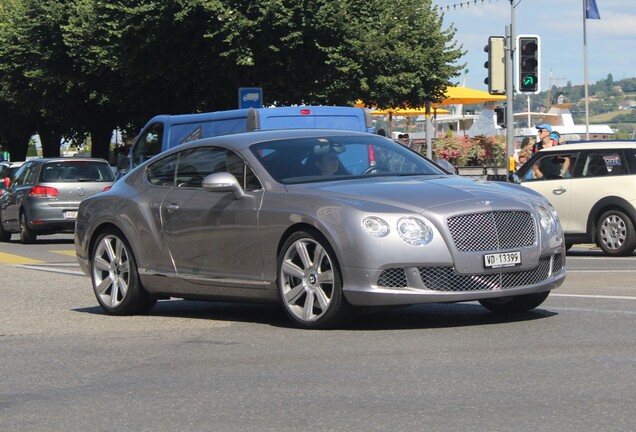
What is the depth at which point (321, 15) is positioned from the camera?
4106cm

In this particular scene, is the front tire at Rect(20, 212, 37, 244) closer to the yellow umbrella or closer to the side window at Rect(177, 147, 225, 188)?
the side window at Rect(177, 147, 225, 188)

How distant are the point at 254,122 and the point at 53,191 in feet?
22.4

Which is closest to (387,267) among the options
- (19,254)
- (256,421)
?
(256,421)

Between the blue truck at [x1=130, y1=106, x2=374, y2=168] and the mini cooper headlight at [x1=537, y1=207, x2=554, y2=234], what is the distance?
36.2 ft

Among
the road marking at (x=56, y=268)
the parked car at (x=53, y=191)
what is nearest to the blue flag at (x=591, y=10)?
the parked car at (x=53, y=191)

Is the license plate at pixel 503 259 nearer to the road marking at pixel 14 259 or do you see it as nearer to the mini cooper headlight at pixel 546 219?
the mini cooper headlight at pixel 546 219

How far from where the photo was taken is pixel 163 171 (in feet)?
34.8

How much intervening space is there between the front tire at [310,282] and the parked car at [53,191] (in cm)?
1694

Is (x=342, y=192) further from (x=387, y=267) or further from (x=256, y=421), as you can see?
(x=256, y=421)

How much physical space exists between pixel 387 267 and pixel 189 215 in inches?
80.2

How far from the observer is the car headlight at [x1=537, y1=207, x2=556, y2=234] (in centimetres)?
913

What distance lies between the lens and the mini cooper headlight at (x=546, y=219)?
9133mm

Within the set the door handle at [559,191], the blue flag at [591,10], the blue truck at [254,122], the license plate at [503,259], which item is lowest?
the door handle at [559,191]

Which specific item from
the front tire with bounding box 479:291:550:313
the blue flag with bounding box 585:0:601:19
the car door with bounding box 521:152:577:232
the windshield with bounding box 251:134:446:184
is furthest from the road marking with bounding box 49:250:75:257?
the blue flag with bounding box 585:0:601:19
